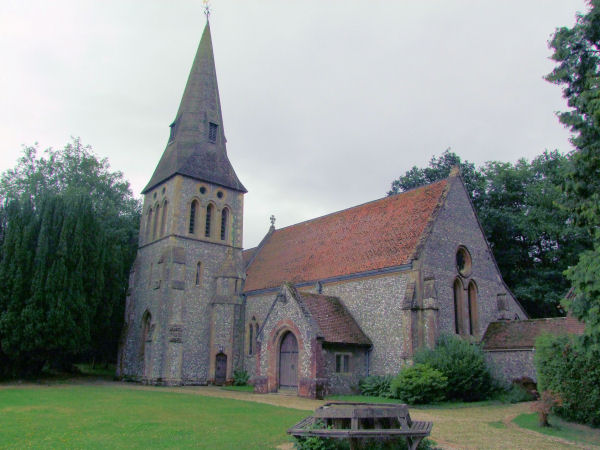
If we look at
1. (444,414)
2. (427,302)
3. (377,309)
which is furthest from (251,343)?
(444,414)

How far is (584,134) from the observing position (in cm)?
1160

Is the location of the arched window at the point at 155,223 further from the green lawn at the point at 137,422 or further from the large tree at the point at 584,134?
the large tree at the point at 584,134

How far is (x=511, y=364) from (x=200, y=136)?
24153 mm

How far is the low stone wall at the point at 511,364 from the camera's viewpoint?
21.3 metres

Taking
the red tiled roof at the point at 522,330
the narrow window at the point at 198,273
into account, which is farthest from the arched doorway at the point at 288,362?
the narrow window at the point at 198,273

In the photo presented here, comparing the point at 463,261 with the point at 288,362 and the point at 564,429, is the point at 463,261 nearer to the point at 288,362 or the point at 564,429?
the point at 288,362

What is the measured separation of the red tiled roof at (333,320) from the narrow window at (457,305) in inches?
174

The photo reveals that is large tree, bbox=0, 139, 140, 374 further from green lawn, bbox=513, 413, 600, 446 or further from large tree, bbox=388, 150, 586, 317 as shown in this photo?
large tree, bbox=388, 150, 586, 317

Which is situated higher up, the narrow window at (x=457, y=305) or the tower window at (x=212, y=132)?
the tower window at (x=212, y=132)

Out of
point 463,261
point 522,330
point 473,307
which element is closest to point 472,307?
point 473,307

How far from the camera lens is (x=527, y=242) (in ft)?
117

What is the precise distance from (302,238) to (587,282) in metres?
22.9

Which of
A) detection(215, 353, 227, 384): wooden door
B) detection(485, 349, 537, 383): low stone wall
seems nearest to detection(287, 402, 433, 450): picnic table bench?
detection(485, 349, 537, 383): low stone wall

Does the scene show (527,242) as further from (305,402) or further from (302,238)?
(305,402)
